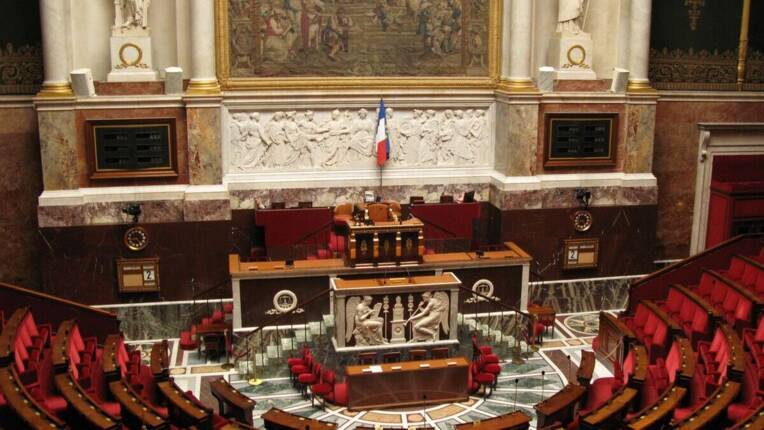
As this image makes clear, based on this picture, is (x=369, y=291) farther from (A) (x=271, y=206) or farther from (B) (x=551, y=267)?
(B) (x=551, y=267)

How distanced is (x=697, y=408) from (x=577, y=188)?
6.92 m

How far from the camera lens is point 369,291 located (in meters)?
12.6

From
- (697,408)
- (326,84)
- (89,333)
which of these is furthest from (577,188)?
(89,333)

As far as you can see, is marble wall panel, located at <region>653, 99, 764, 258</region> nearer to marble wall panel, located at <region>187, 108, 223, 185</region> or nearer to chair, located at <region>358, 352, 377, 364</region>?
chair, located at <region>358, 352, 377, 364</region>

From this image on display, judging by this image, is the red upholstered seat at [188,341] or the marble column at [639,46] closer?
the red upholstered seat at [188,341]

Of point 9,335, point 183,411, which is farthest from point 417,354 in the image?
point 9,335

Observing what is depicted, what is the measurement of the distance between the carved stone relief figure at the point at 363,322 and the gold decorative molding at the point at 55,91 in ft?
18.8

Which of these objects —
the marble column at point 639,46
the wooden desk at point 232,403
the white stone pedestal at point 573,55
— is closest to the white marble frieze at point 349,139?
the white stone pedestal at point 573,55

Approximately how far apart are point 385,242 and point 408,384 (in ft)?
9.65

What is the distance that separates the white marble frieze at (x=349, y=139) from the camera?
15164 millimetres

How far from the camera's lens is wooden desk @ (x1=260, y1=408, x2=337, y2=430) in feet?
32.0

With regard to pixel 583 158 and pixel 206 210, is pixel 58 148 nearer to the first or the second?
pixel 206 210

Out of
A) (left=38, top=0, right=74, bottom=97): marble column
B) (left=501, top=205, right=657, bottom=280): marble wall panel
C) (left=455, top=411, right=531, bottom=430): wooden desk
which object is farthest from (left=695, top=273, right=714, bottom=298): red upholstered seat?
(left=38, top=0, right=74, bottom=97): marble column

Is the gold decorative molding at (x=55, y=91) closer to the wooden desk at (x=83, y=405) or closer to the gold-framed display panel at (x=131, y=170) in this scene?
the gold-framed display panel at (x=131, y=170)
